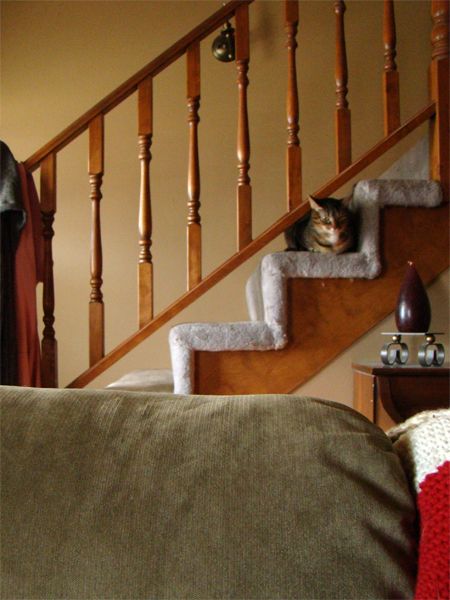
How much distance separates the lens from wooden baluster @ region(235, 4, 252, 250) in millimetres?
2173

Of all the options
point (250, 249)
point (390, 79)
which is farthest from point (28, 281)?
point (390, 79)

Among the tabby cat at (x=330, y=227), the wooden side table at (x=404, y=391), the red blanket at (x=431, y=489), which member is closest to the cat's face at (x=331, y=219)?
the tabby cat at (x=330, y=227)

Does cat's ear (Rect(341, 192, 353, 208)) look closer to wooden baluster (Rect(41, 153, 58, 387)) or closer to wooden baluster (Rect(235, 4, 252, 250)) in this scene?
wooden baluster (Rect(235, 4, 252, 250))

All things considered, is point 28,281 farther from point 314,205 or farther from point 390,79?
point 390,79

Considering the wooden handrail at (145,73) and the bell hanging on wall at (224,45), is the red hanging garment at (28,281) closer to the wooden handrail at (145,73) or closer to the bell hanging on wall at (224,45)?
the wooden handrail at (145,73)

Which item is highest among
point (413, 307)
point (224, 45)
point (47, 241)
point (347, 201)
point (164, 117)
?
point (224, 45)

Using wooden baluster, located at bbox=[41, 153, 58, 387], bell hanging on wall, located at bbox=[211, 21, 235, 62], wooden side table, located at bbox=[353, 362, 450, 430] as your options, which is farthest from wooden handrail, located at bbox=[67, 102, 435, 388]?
bell hanging on wall, located at bbox=[211, 21, 235, 62]

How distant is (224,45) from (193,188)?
157 centimetres

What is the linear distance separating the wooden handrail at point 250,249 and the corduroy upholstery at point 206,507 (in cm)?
144

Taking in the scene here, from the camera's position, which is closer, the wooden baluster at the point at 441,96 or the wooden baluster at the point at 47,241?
the wooden baluster at the point at 441,96

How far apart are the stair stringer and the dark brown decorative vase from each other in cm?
19

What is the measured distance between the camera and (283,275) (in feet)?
6.60

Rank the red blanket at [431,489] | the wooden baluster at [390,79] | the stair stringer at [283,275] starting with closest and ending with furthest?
the red blanket at [431,489]
the stair stringer at [283,275]
the wooden baluster at [390,79]

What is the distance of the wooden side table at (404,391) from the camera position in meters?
1.74
